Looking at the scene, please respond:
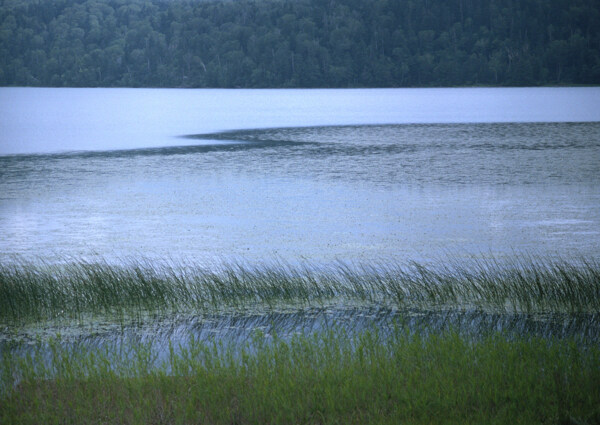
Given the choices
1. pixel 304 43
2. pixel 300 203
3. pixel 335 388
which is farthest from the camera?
pixel 304 43

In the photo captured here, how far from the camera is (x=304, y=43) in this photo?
130875 mm

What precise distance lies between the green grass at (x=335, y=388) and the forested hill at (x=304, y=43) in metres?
123

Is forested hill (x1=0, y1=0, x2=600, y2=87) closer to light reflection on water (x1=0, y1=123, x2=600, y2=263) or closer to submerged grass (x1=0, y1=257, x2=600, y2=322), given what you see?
light reflection on water (x1=0, y1=123, x2=600, y2=263)

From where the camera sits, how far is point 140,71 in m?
146

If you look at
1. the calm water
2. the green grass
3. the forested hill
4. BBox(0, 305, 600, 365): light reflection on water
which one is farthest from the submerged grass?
the forested hill

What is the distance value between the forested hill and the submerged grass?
119 m

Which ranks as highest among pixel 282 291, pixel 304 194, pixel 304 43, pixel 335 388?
pixel 335 388

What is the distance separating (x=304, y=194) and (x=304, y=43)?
111m

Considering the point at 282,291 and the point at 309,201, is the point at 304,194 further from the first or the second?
the point at 282,291

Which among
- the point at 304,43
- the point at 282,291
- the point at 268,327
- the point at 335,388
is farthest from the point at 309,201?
the point at 304,43

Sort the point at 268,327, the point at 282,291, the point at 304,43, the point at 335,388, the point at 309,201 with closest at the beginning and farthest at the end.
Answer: the point at 335,388 < the point at 268,327 < the point at 282,291 < the point at 309,201 < the point at 304,43

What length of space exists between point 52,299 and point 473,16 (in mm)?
139232

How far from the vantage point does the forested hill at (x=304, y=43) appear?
128838 millimetres

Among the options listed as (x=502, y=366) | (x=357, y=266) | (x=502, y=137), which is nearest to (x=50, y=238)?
(x=357, y=266)
